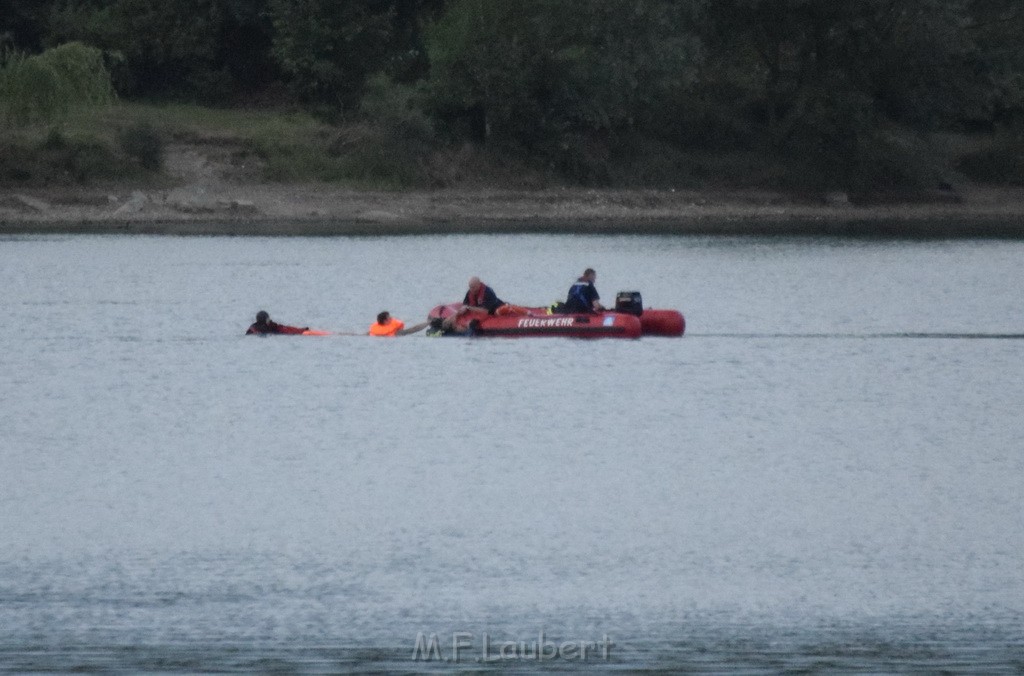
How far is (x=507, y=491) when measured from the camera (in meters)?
23.8

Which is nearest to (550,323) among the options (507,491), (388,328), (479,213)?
(388,328)

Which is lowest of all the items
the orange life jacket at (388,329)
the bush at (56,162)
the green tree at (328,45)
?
the orange life jacket at (388,329)

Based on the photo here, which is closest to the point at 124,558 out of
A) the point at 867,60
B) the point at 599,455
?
the point at 599,455

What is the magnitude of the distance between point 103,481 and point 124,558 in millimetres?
4714

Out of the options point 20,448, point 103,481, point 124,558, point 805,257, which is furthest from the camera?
point 805,257

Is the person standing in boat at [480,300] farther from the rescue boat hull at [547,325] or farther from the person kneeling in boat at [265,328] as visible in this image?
the person kneeling in boat at [265,328]

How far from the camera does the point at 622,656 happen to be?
16359 mm

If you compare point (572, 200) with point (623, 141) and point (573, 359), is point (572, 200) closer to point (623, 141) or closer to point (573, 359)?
point (623, 141)

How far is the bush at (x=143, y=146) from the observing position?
219ft

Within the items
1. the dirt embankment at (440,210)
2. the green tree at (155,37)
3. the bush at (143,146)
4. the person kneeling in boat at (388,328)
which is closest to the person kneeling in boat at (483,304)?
the person kneeling in boat at (388,328)

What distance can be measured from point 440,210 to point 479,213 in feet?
5.12

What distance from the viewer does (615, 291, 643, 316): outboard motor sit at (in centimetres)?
3494

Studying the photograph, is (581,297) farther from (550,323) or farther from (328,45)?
(328,45)

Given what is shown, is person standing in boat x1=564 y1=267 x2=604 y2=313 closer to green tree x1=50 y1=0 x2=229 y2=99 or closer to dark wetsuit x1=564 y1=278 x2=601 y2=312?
dark wetsuit x1=564 y1=278 x2=601 y2=312
